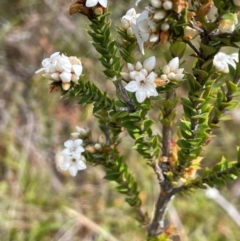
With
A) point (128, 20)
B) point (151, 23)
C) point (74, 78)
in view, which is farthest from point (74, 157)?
point (151, 23)

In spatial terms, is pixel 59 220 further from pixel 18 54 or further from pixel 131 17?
pixel 131 17

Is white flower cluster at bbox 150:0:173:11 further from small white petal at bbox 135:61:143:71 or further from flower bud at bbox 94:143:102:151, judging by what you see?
flower bud at bbox 94:143:102:151

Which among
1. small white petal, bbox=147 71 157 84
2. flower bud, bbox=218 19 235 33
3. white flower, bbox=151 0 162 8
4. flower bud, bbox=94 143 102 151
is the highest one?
white flower, bbox=151 0 162 8

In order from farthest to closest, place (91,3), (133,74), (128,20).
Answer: (128,20) → (133,74) → (91,3)

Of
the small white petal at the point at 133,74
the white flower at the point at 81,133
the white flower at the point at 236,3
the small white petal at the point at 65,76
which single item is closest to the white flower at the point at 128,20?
the small white petal at the point at 133,74

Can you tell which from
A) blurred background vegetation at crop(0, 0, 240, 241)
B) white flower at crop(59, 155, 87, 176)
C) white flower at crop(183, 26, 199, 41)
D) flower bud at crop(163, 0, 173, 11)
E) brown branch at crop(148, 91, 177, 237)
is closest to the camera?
flower bud at crop(163, 0, 173, 11)

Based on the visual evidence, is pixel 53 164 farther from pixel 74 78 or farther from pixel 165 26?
pixel 165 26

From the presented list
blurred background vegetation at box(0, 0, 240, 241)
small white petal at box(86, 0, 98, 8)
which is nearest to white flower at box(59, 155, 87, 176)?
small white petal at box(86, 0, 98, 8)
